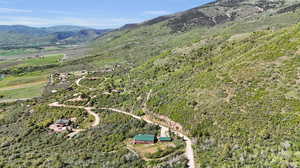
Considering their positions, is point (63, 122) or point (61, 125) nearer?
point (61, 125)

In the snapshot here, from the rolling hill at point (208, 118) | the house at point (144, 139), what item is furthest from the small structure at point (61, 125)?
the house at point (144, 139)

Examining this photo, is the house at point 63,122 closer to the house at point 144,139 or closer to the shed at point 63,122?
the shed at point 63,122

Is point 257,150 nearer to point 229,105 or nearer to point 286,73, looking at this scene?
point 229,105

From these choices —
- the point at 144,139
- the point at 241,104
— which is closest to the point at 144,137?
the point at 144,139

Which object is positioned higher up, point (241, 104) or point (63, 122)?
point (241, 104)

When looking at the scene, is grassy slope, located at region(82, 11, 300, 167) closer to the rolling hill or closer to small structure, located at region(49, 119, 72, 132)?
the rolling hill

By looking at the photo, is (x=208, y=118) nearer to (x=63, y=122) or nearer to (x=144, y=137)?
(x=144, y=137)

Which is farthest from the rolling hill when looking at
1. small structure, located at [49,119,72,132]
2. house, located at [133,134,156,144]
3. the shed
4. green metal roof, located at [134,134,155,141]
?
the shed

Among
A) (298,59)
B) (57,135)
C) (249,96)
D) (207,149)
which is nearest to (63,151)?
(57,135)

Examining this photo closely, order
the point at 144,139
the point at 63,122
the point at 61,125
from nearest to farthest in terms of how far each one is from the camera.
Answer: the point at 144,139 → the point at 61,125 → the point at 63,122
